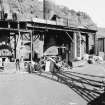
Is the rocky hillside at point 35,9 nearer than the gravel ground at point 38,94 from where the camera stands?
No

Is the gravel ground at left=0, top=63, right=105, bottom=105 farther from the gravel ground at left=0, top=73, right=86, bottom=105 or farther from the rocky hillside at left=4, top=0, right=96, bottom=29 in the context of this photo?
the rocky hillside at left=4, top=0, right=96, bottom=29

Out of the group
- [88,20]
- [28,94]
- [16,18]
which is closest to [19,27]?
[16,18]

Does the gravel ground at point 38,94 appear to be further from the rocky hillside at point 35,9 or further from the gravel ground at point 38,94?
the rocky hillside at point 35,9

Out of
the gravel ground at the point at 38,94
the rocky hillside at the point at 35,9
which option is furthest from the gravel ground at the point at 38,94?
the rocky hillside at the point at 35,9

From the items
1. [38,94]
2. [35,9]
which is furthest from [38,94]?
[35,9]

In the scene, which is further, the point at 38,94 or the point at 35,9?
the point at 35,9

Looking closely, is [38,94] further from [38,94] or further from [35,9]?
[35,9]

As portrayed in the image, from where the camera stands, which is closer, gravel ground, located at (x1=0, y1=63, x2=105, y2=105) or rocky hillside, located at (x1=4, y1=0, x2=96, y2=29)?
gravel ground, located at (x1=0, y1=63, x2=105, y2=105)

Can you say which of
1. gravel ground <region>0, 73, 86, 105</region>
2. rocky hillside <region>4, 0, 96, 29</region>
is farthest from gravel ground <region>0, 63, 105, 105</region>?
rocky hillside <region>4, 0, 96, 29</region>

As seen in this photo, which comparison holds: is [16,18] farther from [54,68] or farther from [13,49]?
[54,68]

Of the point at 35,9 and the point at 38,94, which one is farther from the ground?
the point at 35,9

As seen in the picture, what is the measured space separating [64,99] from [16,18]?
1184cm

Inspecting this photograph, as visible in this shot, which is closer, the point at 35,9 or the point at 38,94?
the point at 38,94

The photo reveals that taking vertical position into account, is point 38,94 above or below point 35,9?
below
